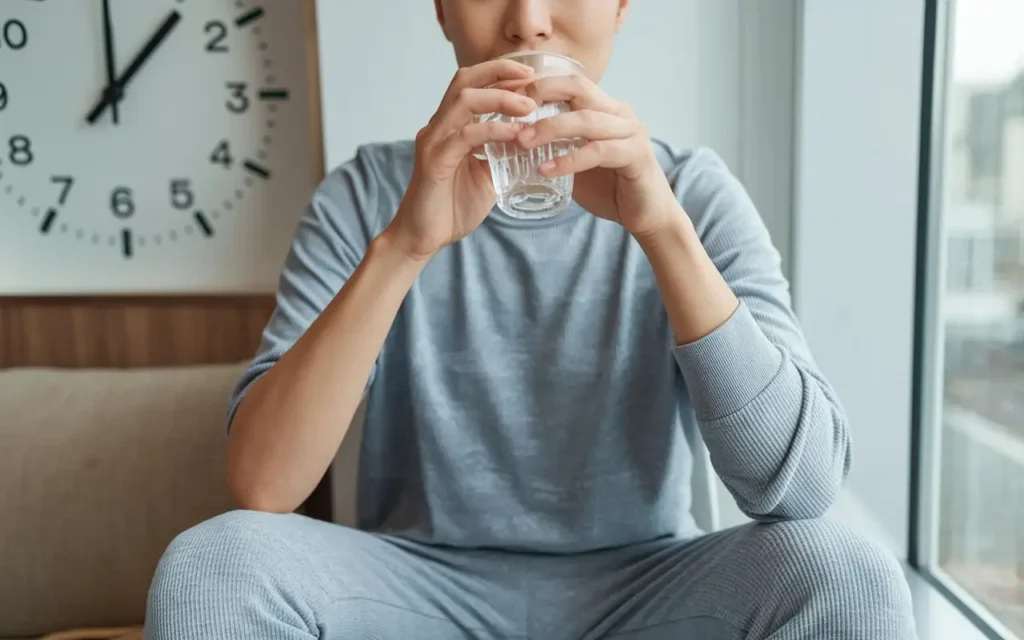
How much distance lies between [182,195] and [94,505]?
0.54m

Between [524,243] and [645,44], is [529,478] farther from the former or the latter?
[645,44]

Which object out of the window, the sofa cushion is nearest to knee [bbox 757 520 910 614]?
the window

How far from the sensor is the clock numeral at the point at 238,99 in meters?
1.47

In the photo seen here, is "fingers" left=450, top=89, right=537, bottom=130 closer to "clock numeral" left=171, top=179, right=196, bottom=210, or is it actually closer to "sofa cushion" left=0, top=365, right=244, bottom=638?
"sofa cushion" left=0, top=365, right=244, bottom=638

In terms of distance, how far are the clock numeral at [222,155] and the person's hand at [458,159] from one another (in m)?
0.72

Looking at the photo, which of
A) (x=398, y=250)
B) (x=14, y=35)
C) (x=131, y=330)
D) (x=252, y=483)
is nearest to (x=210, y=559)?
(x=252, y=483)

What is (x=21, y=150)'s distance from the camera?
1.51 m

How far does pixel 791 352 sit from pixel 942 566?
765 millimetres

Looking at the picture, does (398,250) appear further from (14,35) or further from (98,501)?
(14,35)

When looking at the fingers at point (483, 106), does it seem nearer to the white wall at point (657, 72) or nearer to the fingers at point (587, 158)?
the fingers at point (587, 158)

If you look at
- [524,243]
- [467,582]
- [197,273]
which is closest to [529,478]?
[467,582]

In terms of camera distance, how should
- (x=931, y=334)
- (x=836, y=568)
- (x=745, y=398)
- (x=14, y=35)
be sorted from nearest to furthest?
1. (x=836, y=568)
2. (x=745, y=398)
3. (x=931, y=334)
4. (x=14, y=35)

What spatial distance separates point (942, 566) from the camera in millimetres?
1437

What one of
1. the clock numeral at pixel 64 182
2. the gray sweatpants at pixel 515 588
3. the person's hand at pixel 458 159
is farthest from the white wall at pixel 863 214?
the clock numeral at pixel 64 182
